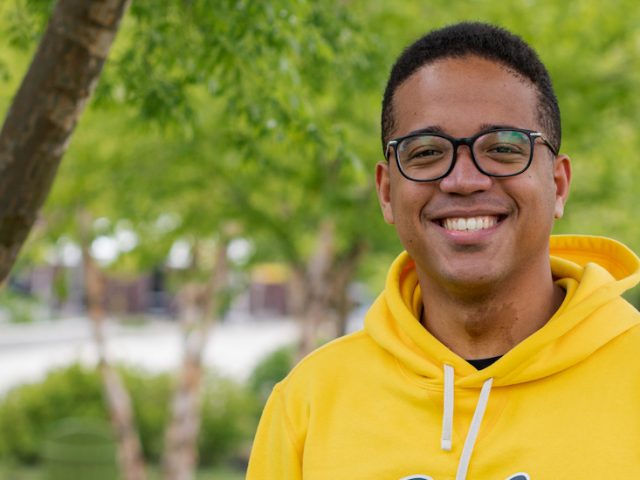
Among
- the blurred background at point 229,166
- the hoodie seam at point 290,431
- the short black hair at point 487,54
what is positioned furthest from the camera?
the blurred background at point 229,166

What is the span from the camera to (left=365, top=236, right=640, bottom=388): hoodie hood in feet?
6.63

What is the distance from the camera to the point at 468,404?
206 cm

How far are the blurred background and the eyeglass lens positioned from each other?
1.98 meters

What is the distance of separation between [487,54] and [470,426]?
2.66 ft

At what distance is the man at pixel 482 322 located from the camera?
1.96m

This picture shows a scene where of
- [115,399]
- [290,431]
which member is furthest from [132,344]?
[290,431]

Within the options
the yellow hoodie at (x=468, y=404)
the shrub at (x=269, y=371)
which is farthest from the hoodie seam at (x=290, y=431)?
the shrub at (x=269, y=371)

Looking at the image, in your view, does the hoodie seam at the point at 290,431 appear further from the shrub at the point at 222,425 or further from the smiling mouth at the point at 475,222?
the shrub at the point at 222,425

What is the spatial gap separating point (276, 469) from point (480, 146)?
3.00 ft

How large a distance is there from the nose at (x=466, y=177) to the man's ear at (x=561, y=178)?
0.23 m

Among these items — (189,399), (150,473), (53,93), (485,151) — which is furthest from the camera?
(150,473)

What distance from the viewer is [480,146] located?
1.97 metres

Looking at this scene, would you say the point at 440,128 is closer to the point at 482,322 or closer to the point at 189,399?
the point at 482,322

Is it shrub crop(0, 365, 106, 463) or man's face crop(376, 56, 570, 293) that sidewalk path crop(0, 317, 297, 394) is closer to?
shrub crop(0, 365, 106, 463)
